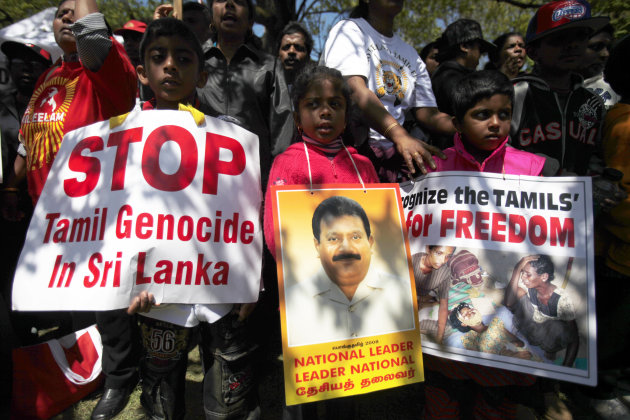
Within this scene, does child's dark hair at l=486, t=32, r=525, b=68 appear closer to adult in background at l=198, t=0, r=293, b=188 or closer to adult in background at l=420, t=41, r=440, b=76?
adult in background at l=420, t=41, r=440, b=76

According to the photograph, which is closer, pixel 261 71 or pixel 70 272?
pixel 70 272

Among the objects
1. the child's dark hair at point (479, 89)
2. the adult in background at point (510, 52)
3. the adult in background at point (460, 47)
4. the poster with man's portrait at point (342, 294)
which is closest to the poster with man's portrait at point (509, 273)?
the poster with man's portrait at point (342, 294)

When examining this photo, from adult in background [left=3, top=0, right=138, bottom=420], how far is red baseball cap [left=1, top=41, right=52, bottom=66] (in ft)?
4.24

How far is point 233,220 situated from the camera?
160 cm

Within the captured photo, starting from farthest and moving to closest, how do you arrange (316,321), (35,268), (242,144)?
(242,144)
(35,268)
(316,321)

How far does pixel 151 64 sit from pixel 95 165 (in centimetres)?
58

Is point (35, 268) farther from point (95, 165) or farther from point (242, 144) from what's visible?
point (242, 144)

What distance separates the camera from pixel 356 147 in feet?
7.23

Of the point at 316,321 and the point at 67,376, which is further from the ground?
the point at 316,321

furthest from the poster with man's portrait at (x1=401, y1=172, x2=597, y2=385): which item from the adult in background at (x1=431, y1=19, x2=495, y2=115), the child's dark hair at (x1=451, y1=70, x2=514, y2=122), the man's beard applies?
the adult in background at (x1=431, y1=19, x2=495, y2=115)

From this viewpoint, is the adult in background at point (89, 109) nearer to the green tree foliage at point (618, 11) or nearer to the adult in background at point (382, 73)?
the adult in background at point (382, 73)

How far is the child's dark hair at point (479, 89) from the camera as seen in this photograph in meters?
1.77

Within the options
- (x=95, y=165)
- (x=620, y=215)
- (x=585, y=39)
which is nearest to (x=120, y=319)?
(x=95, y=165)

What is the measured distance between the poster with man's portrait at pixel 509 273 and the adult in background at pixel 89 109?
1.73m
